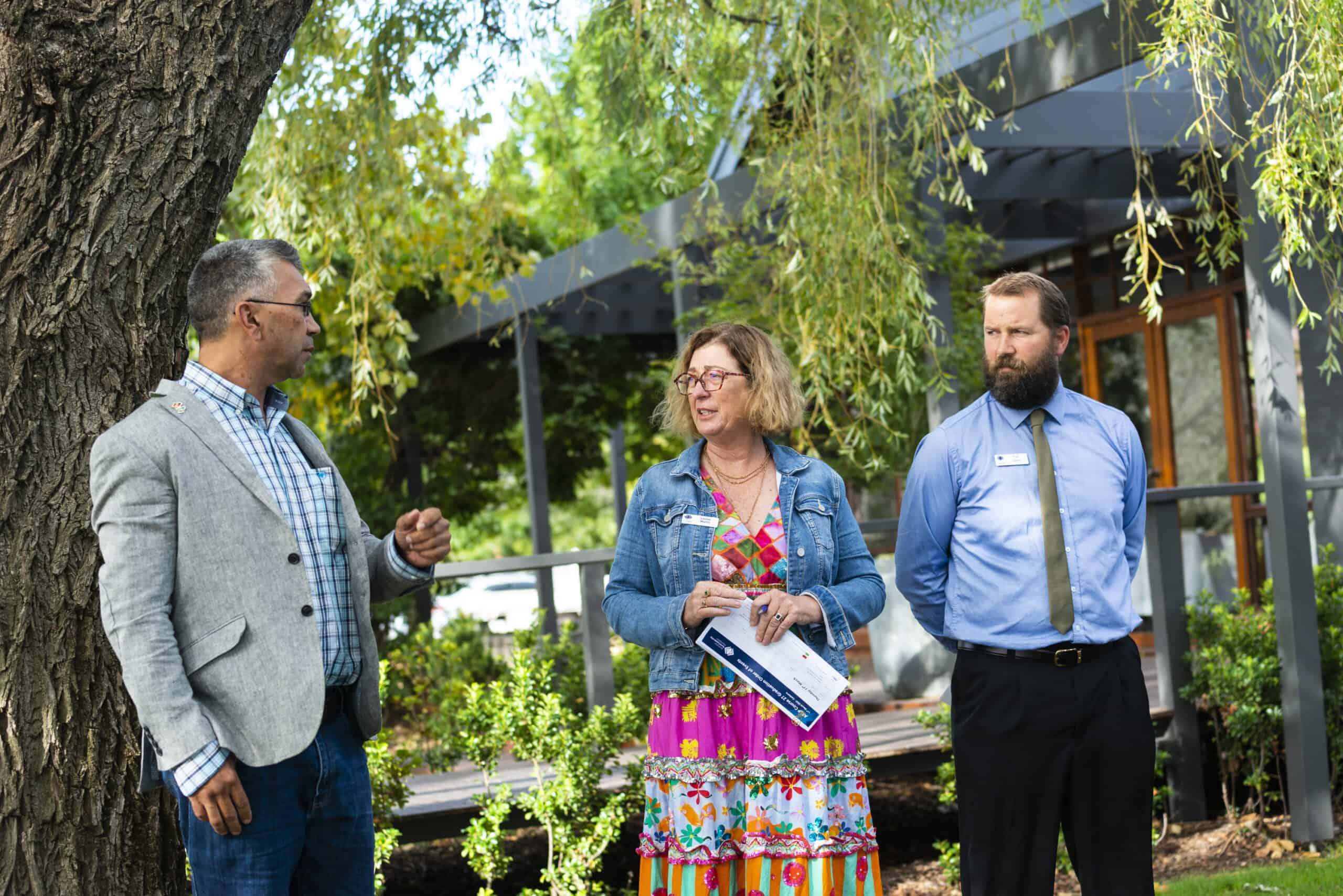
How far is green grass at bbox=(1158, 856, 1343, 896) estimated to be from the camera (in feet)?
14.3

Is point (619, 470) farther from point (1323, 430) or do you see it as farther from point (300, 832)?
point (300, 832)

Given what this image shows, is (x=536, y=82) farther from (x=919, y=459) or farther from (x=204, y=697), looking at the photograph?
(x=204, y=697)

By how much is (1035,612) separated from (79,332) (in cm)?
211

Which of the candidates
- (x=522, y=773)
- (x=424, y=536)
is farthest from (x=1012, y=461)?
(x=522, y=773)

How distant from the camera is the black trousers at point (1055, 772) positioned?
2.82 metres

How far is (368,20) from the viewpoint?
4961 millimetres

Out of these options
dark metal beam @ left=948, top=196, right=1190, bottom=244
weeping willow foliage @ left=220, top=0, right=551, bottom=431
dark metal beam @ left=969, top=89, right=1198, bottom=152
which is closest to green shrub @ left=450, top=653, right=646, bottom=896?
weeping willow foliage @ left=220, top=0, right=551, bottom=431

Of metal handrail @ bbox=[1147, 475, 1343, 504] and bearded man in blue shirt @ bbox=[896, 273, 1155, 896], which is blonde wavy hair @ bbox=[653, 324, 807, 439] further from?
metal handrail @ bbox=[1147, 475, 1343, 504]

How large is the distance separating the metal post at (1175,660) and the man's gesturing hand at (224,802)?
4559 millimetres

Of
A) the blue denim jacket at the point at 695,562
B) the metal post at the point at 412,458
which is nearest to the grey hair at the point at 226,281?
the blue denim jacket at the point at 695,562

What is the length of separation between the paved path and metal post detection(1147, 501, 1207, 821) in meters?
0.10

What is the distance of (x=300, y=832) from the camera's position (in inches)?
90.5

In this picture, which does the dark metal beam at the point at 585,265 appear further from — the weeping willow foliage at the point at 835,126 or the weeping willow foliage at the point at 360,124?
the weeping willow foliage at the point at 835,126

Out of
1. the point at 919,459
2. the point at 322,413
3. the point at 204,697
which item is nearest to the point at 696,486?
the point at 919,459
